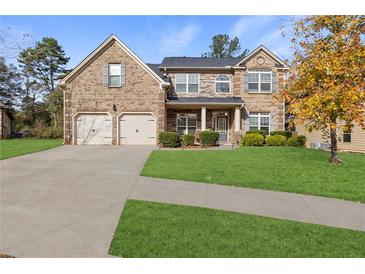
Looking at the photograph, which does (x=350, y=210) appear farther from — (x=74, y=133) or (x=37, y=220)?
(x=74, y=133)

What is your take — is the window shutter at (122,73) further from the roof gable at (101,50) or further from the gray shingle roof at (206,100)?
the gray shingle roof at (206,100)

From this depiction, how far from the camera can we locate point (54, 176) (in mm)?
8555

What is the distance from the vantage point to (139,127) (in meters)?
19.4

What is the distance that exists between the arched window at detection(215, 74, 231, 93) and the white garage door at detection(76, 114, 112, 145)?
9.20m

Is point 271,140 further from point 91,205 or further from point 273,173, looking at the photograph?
point 91,205

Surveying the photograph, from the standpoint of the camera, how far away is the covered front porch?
20547 millimetres

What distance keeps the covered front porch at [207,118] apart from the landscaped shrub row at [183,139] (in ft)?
7.47

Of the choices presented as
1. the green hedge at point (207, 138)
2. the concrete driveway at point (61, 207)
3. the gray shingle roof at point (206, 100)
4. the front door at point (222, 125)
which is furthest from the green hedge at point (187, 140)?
the concrete driveway at point (61, 207)

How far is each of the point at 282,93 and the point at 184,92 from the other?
11.4m

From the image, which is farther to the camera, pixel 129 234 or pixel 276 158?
pixel 276 158

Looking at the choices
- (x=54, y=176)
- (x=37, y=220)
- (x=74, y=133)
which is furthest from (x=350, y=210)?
(x=74, y=133)

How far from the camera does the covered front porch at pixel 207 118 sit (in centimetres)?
2055

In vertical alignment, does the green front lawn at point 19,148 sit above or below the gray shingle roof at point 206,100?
below

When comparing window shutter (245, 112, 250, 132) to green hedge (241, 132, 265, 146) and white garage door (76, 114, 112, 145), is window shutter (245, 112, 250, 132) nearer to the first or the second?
green hedge (241, 132, 265, 146)
